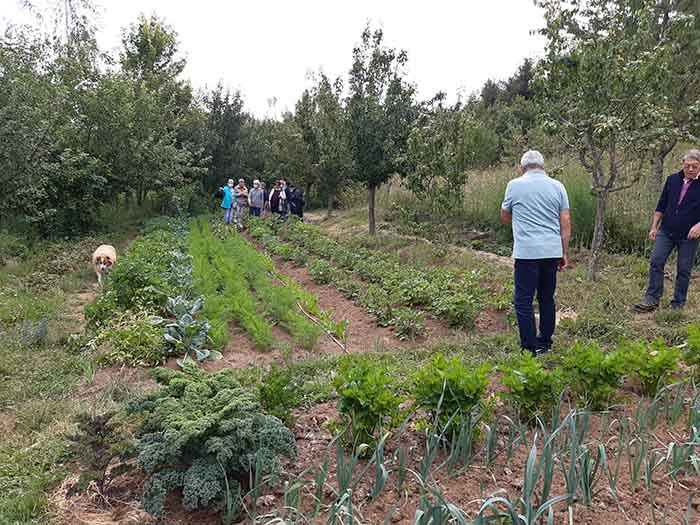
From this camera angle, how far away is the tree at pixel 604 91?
644 cm

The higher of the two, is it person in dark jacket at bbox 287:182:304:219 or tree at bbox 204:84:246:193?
tree at bbox 204:84:246:193

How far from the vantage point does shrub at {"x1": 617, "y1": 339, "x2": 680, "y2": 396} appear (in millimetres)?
3199

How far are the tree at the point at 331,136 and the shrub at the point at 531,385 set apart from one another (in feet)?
35.3

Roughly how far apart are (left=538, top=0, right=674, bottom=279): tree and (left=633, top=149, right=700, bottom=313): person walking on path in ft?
3.65

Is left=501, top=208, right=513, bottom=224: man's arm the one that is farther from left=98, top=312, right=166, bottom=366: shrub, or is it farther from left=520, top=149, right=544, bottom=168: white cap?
left=98, top=312, right=166, bottom=366: shrub

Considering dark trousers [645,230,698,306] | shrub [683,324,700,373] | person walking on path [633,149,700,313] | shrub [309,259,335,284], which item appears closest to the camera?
shrub [683,324,700,373]

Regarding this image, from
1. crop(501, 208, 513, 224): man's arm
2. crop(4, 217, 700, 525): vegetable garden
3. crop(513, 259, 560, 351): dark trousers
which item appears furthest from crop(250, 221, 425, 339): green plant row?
crop(501, 208, 513, 224): man's arm

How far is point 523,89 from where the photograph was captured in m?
30.7

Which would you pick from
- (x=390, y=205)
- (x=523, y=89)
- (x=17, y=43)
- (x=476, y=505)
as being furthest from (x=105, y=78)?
(x=523, y=89)

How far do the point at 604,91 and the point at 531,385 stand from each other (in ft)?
17.1

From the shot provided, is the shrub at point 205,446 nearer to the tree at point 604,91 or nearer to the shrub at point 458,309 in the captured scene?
the shrub at point 458,309

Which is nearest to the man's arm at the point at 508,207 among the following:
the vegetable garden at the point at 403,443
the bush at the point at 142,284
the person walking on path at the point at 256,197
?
the vegetable garden at the point at 403,443

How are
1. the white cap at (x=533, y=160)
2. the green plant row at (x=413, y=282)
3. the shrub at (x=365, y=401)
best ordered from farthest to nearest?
1. the green plant row at (x=413, y=282)
2. the white cap at (x=533, y=160)
3. the shrub at (x=365, y=401)

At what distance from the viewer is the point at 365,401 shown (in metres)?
2.66
